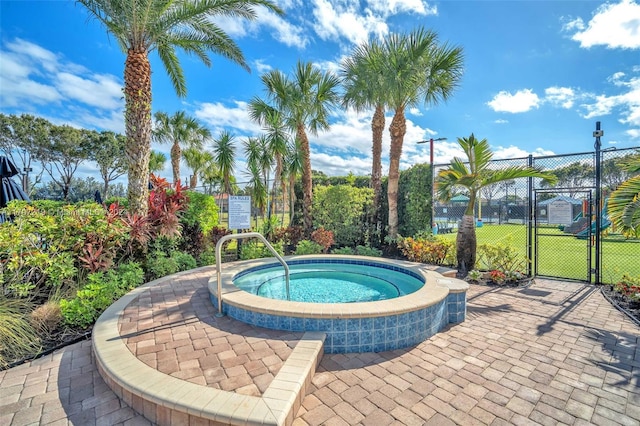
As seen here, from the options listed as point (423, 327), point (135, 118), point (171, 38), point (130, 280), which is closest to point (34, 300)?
point (130, 280)

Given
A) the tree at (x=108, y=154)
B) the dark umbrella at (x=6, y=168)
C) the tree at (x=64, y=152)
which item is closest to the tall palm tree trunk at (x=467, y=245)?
the dark umbrella at (x=6, y=168)

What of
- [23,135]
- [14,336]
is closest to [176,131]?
[23,135]

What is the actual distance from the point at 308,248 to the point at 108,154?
26.2 metres

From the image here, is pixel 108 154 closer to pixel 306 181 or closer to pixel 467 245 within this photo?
pixel 306 181

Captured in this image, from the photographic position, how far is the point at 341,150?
2522cm

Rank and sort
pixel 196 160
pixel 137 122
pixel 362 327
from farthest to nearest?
pixel 196 160
pixel 137 122
pixel 362 327

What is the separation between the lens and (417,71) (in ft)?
26.9

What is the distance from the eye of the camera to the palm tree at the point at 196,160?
2133 centimetres

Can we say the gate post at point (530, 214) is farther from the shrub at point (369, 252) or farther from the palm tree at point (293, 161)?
the palm tree at point (293, 161)

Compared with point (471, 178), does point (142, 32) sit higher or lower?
higher

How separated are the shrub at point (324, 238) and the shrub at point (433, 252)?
8.99ft

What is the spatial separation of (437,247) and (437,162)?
2.81 m

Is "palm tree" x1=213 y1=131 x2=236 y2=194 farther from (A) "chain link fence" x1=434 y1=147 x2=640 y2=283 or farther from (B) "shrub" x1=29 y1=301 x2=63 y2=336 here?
(B) "shrub" x1=29 y1=301 x2=63 y2=336

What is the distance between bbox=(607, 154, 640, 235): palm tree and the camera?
14.6ft
